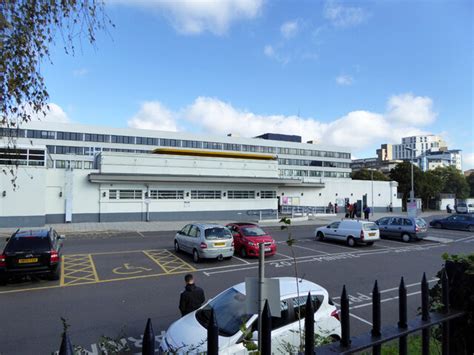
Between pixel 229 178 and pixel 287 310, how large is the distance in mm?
30295

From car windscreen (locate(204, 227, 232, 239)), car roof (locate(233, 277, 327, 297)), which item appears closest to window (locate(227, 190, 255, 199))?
car windscreen (locate(204, 227, 232, 239))

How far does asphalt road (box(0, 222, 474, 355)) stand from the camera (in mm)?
→ 7041

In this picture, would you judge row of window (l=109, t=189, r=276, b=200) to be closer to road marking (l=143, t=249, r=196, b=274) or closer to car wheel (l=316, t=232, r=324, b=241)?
road marking (l=143, t=249, r=196, b=274)

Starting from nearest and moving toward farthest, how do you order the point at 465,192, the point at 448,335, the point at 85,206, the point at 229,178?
the point at 448,335 → the point at 85,206 → the point at 229,178 → the point at 465,192

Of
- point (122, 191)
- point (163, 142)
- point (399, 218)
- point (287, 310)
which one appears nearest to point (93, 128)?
point (163, 142)

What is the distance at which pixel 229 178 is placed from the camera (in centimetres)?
3572

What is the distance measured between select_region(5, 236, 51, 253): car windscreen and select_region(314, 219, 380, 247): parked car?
15559 mm

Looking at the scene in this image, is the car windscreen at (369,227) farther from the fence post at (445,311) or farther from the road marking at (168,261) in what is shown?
the fence post at (445,311)

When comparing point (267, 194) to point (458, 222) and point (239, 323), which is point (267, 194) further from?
point (239, 323)

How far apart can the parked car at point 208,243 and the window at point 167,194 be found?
741 inches

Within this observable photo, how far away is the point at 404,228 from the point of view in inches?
858

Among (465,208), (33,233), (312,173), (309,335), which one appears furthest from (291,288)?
(312,173)

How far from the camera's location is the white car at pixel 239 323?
494 centimetres

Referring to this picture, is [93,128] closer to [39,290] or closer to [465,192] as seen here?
[39,290]
